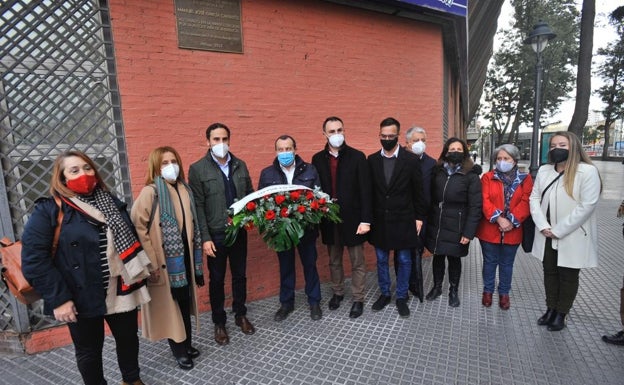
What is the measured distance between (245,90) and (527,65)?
2870cm

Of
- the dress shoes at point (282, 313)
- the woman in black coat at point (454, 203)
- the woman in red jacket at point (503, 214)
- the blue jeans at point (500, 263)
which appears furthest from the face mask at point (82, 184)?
the blue jeans at point (500, 263)

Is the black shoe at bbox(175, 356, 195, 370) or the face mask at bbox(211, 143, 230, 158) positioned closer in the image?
the black shoe at bbox(175, 356, 195, 370)

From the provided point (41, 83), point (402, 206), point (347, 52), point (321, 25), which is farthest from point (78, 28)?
point (402, 206)

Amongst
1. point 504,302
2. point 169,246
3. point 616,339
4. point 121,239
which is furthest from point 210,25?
point 616,339

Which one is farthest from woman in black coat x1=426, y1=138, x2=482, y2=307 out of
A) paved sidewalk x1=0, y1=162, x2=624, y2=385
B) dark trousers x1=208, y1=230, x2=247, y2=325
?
dark trousers x1=208, y1=230, x2=247, y2=325

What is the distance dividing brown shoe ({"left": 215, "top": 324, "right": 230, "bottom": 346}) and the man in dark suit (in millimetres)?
1665

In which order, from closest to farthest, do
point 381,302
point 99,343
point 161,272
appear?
point 99,343 < point 161,272 < point 381,302

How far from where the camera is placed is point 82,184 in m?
2.25

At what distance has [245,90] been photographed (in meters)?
4.10

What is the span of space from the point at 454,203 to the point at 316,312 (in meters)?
1.96

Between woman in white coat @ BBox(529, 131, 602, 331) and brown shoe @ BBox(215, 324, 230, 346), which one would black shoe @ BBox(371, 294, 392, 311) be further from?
brown shoe @ BBox(215, 324, 230, 346)

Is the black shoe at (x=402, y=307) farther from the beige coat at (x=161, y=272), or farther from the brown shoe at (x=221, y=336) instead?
the beige coat at (x=161, y=272)

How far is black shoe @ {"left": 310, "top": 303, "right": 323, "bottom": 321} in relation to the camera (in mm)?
3777

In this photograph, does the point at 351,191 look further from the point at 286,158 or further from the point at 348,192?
the point at 286,158
